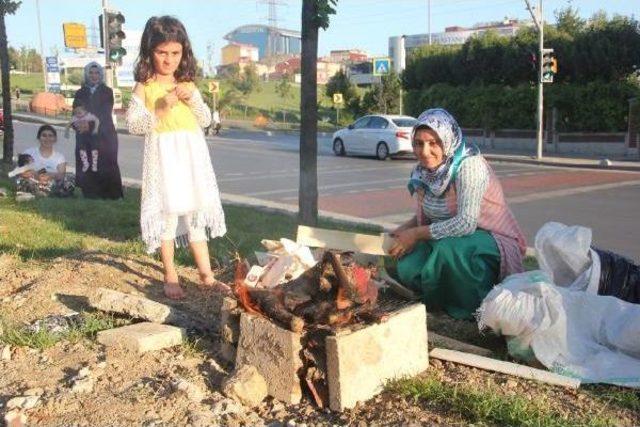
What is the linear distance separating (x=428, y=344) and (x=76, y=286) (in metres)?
2.46

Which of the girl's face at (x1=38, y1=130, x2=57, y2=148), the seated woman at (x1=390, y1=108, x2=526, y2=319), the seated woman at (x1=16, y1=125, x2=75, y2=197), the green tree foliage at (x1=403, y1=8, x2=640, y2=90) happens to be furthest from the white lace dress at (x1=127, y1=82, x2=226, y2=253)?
the green tree foliage at (x1=403, y1=8, x2=640, y2=90)

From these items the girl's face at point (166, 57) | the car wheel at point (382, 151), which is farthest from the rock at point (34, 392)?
the car wheel at point (382, 151)

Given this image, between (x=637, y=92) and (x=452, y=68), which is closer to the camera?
(x=637, y=92)

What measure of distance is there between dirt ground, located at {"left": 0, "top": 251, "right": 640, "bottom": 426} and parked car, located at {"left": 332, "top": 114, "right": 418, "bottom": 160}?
20.2m

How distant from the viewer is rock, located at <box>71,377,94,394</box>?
11.5ft

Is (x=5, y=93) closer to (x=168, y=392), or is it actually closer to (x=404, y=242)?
(x=404, y=242)

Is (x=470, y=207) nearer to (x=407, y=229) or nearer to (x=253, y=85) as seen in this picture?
(x=407, y=229)

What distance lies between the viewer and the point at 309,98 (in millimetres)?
6805

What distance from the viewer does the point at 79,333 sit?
4.25 metres

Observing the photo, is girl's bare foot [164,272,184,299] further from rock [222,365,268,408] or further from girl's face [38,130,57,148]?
girl's face [38,130,57,148]

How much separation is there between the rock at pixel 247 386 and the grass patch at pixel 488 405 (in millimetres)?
603

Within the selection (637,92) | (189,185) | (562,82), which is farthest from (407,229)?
(562,82)

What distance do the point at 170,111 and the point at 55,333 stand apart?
1542 millimetres

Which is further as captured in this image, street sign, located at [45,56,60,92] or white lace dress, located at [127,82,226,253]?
street sign, located at [45,56,60,92]
